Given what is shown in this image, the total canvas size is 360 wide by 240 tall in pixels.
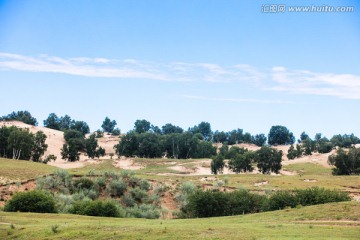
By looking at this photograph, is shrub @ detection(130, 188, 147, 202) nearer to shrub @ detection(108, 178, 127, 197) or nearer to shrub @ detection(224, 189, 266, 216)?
shrub @ detection(108, 178, 127, 197)

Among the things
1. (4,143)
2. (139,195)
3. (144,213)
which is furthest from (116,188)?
(4,143)

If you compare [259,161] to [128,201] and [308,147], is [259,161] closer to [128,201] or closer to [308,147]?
[308,147]

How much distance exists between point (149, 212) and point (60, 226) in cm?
3056

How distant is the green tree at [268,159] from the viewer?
134 m

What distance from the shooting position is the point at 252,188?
255 feet

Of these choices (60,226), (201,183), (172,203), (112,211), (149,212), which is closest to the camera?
(60,226)

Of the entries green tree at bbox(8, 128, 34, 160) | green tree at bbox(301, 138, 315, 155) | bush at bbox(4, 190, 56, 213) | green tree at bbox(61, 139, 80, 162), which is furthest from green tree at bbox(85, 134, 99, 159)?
bush at bbox(4, 190, 56, 213)

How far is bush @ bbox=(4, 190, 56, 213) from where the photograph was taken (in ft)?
170

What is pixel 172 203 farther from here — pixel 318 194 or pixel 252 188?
pixel 318 194

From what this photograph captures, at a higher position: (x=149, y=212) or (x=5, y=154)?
(x=5, y=154)

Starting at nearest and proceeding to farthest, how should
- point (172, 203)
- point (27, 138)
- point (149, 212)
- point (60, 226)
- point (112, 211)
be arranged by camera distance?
point (60, 226) < point (112, 211) < point (149, 212) < point (172, 203) < point (27, 138)

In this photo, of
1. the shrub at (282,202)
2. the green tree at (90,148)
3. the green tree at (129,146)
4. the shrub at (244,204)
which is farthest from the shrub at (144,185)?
the green tree at (129,146)

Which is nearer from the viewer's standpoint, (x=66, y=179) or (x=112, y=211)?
(x=112, y=211)

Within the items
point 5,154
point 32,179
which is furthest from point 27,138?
point 32,179
